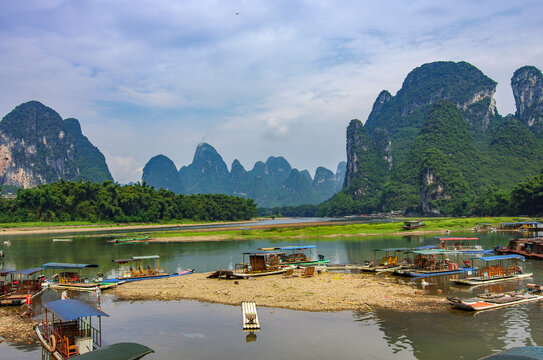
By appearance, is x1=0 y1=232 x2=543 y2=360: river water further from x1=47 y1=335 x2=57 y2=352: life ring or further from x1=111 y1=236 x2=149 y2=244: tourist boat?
x1=111 y1=236 x2=149 y2=244: tourist boat

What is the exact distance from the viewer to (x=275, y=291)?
1161 inches

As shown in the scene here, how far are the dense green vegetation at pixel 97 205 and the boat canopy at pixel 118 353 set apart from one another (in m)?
108

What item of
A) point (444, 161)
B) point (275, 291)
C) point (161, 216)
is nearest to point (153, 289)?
point (275, 291)

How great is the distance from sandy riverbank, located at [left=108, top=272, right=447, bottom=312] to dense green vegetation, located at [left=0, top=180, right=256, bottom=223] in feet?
295

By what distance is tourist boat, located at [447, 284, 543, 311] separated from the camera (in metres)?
22.9

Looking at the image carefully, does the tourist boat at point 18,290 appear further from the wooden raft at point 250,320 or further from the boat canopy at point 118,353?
the boat canopy at point 118,353

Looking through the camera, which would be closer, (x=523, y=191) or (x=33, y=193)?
(x=523, y=191)

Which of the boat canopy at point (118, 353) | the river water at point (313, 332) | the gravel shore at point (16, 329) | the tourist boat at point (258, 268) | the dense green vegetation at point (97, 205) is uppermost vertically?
the dense green vegetation at point (97, 205)

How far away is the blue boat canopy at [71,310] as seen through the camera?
15.7m

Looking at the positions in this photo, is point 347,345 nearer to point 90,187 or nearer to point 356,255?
point 356,255

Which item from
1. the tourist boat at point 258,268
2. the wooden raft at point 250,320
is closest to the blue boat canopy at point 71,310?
the wooden raft at point 250,320

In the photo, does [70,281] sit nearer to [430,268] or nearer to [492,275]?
[430,268]

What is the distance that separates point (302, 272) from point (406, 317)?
1605 centimetres

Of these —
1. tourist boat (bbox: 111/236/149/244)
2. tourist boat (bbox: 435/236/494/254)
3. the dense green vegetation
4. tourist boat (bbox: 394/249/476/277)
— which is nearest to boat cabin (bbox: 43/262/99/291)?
tourist boat (bbox: 394/249/476/277)
